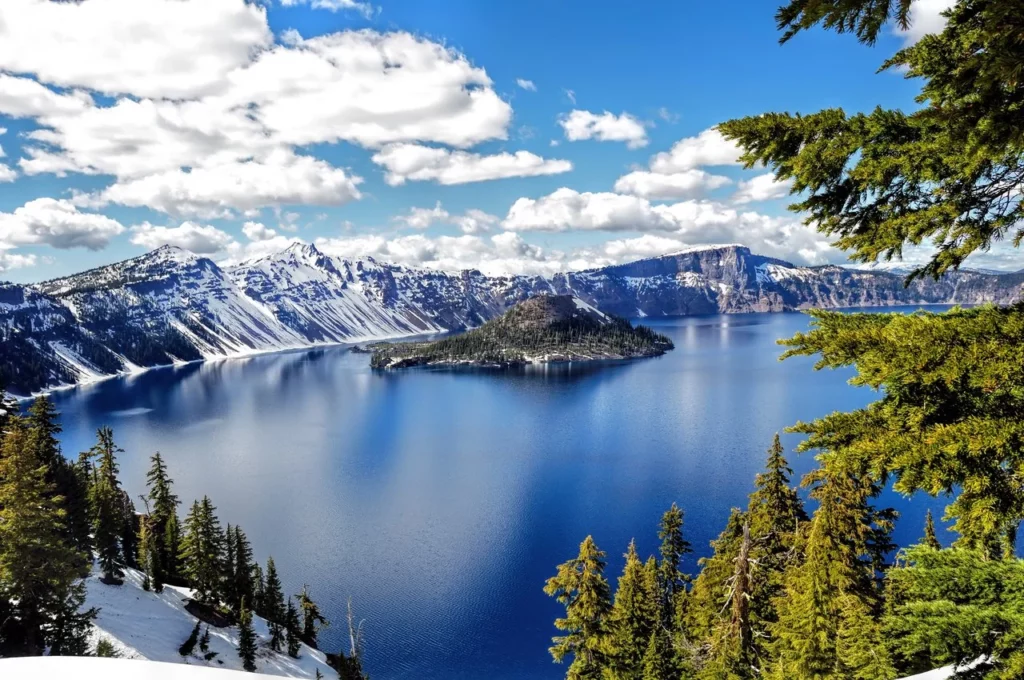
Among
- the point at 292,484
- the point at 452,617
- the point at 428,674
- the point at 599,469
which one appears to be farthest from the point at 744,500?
the point at 292,484

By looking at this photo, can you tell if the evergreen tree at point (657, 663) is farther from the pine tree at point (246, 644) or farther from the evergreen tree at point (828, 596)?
the pine tree at point (246, 644)

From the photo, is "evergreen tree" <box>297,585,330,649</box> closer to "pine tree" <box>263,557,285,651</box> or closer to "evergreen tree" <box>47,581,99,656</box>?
"pine tree" <box>263,557,285,651</box>

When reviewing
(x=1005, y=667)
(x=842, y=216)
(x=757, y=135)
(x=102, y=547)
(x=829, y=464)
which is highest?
(x=757, y=135)

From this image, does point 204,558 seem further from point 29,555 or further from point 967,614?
point 967,614

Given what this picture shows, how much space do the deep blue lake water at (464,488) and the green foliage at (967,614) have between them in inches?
2119

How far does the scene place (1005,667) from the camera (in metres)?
4.67

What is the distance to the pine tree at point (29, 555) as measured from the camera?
30.2m

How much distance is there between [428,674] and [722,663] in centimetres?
3689

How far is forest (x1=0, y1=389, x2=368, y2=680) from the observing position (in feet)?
102

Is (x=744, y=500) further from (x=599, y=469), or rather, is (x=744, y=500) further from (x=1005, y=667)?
(x=1005, y=667)

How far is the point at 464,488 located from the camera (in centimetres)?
9606

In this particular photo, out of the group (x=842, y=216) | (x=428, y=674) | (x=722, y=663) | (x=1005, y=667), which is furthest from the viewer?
(x=428, y=674)

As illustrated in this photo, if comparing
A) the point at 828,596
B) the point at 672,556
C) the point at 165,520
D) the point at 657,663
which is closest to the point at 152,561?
the point at 165,520

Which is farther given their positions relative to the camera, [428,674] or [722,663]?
[428,674]
